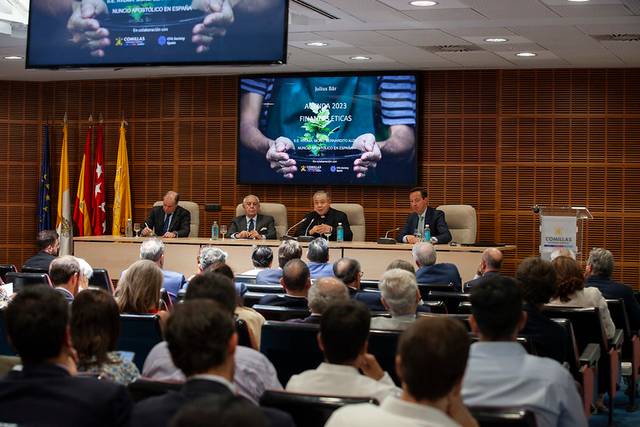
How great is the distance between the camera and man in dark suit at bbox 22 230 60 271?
8766 millimetres

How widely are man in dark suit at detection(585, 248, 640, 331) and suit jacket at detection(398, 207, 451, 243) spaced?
403 cm

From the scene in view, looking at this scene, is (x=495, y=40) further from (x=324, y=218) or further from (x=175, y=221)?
(x=175, y=221)

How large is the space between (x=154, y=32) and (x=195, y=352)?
4.97m

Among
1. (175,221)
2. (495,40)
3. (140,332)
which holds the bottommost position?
(140,332)

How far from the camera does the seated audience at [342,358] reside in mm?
3338

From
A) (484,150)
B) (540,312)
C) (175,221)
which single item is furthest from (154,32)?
(484,150)

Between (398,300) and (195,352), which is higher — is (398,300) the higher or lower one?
the lower one

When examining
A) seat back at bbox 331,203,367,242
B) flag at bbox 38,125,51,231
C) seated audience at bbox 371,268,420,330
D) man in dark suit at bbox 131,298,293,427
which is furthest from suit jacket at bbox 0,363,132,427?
flag at bbox 38,125,51,231

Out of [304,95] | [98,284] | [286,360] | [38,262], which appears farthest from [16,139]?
[286,360]

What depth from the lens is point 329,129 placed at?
44.1 ft

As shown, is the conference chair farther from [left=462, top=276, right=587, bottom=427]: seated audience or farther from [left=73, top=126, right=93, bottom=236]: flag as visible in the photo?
[left=73, top=126, right=93, bottom=236]: flag

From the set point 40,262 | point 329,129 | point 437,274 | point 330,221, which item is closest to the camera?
point 437,274

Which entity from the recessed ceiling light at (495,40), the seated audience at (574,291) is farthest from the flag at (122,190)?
the seated audience at (574,291)

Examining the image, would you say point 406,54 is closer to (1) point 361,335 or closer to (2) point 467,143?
(2) point 467,143
